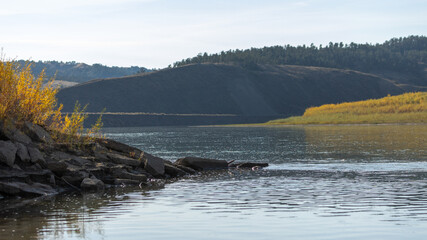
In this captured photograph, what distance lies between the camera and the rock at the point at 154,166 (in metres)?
34.1

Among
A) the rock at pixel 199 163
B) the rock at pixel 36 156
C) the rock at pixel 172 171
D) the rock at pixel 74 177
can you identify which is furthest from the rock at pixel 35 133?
the rock at pixel 199 163

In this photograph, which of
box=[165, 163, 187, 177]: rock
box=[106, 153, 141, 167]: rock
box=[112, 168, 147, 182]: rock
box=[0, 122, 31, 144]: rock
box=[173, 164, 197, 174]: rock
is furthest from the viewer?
box=[173, 164, 197, 174]: rock

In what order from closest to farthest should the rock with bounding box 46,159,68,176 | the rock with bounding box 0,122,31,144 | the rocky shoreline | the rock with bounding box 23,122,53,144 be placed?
the rocky shoreline, the rock with bounding box 46,159,68,176, the rock with bounding box 0,122,31,144, the rock with bounding box 23,122,53,144

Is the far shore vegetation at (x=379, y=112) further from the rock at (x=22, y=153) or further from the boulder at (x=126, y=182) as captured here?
the rock at (x=22, y=153)

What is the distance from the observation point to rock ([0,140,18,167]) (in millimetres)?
27188

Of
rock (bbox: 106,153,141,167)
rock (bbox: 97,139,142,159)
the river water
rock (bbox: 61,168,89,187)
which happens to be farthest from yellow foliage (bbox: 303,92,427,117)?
rock (bbox: 61,168,89,187)

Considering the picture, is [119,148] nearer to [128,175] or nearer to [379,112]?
[128,175]

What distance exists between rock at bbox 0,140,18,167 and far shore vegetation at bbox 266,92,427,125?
10497 centimetres

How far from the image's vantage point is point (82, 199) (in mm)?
25016

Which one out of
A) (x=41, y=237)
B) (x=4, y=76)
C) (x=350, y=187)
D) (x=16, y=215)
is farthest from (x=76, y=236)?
(x=4, y=76)

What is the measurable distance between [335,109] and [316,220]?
134716mm

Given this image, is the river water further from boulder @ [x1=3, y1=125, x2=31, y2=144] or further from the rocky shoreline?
boulder @ [x1=3, y1=125, x2=31, y2=144]

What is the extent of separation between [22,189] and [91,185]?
11.2ft

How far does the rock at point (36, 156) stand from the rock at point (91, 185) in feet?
7.38
